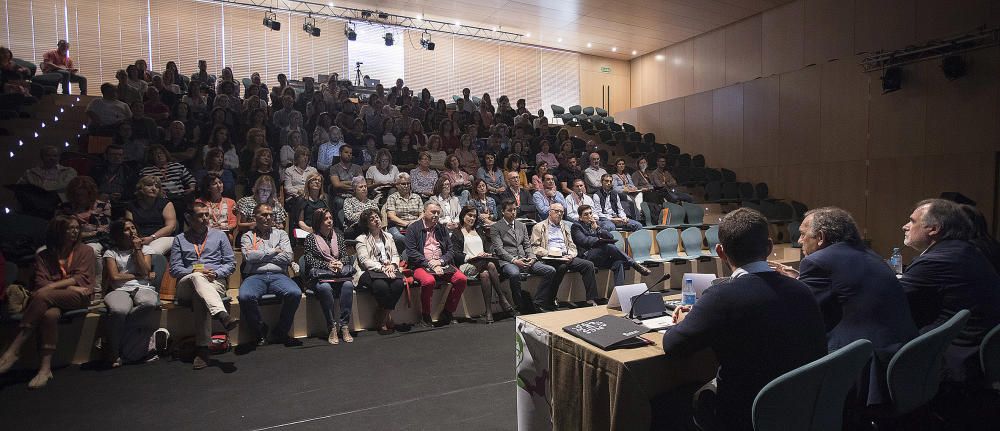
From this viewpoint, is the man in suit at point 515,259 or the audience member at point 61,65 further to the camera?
the audience member at point 61,65

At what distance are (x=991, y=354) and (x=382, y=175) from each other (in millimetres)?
5429

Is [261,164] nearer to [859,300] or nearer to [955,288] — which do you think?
[859,300]

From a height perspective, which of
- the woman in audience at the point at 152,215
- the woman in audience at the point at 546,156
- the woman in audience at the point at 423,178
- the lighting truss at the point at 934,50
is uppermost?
the lighting truss at the point at 934,50

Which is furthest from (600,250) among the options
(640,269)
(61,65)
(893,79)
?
(61,65)

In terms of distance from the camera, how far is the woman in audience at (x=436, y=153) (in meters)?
7.38

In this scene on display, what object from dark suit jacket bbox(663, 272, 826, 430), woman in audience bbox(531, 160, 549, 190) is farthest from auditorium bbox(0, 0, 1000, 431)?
woman in audience bbox(531, 160, 549, 190)

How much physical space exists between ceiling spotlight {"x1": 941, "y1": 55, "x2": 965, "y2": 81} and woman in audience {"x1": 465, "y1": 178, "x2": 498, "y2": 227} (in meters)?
6.60

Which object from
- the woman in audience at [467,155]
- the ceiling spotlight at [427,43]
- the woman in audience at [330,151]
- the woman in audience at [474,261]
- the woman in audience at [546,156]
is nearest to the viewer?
the woman in audience at [474,261]

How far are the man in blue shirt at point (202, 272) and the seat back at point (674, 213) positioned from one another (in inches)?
222

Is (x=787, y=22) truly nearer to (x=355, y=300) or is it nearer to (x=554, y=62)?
(x=554, y=62)

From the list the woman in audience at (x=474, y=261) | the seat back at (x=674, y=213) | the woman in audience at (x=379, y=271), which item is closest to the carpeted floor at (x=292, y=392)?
the woman in audience at (x=379, y=271)

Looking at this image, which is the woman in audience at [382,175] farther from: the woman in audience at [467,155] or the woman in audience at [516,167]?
the woman in audience at [516,167]

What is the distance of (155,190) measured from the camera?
14.7 ft

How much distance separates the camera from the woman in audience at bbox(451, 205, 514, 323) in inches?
195
